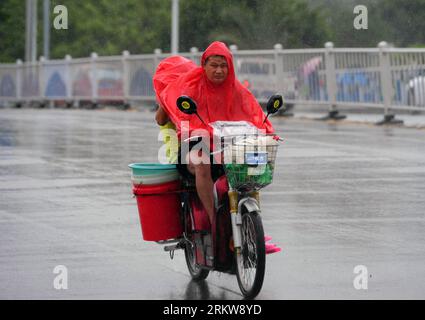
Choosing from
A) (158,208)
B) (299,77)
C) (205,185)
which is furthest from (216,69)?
(299,77)

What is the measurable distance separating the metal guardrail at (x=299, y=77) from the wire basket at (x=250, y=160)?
17040mm

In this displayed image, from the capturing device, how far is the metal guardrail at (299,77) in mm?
25406

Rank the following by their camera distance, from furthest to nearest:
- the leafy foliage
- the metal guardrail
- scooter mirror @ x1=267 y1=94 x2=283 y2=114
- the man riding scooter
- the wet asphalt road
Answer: the leafy foliage
the metal guardrail
the wet asphalt road
the man riding scooter
scooter mirror @ x1=267 y1=94 x2=283 y2=114

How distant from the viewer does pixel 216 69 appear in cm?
800

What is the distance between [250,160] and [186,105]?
1.88 feet

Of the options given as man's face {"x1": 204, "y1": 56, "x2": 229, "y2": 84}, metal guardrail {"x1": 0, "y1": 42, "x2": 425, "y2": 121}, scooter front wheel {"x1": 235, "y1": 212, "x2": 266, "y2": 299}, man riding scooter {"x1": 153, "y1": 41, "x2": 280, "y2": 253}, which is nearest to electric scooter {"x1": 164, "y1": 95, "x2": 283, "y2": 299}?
scooter front wheel {"x1": 235, "y1": 212, "x2": 266, "y2": 299}

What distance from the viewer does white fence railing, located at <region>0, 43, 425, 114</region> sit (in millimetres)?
25406

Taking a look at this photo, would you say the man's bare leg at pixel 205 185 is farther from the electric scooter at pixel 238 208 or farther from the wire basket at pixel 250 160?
the wire basket at pixel 250 160

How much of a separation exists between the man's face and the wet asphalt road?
1296 mm

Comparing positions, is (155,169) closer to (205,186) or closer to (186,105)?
(205,186)

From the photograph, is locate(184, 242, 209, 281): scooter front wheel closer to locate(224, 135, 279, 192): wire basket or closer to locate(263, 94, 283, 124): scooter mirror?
locate(224, 135, 279, 192): wire basket
